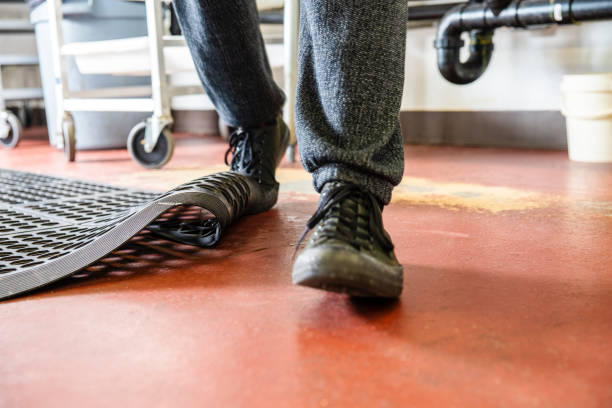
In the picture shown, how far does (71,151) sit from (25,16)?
364 cm

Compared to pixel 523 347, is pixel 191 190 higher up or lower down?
higher up

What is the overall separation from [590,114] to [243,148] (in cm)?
123

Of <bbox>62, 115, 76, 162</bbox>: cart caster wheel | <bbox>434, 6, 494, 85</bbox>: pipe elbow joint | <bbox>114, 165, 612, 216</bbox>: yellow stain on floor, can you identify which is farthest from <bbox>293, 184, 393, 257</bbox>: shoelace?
<bbox>62, 115, 76, 162</bbox>: cart caster wheel

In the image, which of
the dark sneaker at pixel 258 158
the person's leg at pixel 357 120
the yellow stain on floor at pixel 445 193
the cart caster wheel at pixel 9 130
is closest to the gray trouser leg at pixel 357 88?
the person's leg at pixel 357 120

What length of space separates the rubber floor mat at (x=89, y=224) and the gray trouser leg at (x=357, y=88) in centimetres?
27

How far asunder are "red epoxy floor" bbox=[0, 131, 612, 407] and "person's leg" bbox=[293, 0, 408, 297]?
0.09 metres

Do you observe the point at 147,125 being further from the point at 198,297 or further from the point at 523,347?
the point at 523,347

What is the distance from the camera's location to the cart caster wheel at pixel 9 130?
3.08 metres

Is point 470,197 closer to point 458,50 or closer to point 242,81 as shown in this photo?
point 242,81

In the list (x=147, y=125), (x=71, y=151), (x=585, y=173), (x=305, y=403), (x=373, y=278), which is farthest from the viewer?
(x=71, y=151)

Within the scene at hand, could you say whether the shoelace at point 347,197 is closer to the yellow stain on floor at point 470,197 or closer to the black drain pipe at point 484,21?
the yellow stain on floor at point 470,197

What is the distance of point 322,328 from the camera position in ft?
1.99

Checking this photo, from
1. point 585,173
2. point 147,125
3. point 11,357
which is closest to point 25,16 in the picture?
point 147,125

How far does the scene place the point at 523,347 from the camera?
21.8 inches
